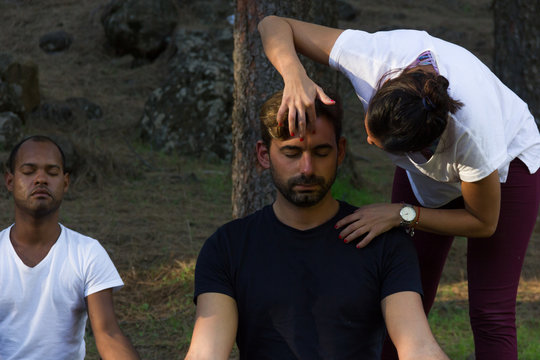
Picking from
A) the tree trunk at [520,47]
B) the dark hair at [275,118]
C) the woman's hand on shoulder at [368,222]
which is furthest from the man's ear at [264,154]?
the tree trunk at [520,47]

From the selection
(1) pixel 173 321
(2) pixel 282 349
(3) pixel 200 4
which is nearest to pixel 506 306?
(2) pixel 282 349

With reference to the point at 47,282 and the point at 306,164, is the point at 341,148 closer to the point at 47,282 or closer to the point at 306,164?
the point at 306,164

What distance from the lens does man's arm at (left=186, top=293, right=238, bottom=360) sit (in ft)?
8.46

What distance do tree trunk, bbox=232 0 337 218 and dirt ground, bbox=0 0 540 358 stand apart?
101 centimetres

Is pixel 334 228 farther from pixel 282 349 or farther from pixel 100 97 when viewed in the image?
pixel 100 97

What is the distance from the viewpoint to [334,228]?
2846 millimetres

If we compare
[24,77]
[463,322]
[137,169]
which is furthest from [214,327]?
[24,77]

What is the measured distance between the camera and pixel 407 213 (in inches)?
111

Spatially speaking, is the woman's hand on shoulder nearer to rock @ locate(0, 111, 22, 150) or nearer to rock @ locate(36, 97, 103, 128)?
rock @ locate(0, 111, 22, 150)

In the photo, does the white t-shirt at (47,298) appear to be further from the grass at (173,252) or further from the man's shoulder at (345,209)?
the grass at (173,252)

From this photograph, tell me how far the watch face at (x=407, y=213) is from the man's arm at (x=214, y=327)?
0.75m

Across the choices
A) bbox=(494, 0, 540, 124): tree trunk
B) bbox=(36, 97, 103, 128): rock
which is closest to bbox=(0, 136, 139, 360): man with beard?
bbox=(494, 0, 540, 124): tree trunk

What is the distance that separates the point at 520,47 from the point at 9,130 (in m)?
5.43

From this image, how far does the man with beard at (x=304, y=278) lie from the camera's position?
270 cm
